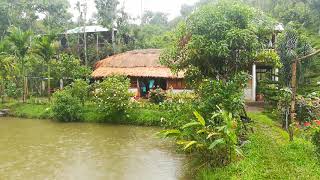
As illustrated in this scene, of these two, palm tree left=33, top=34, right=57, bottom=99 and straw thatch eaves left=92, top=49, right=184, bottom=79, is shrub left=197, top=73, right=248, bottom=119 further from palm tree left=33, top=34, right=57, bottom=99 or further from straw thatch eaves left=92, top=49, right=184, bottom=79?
palm tree left=33, top=34, right=57, bottom=99

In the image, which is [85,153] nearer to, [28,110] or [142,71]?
[28,110]

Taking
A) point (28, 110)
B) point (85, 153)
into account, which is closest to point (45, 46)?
point (28, 110)

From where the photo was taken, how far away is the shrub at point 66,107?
19.7 meters

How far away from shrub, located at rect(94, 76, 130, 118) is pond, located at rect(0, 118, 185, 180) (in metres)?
1.05

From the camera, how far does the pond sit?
34.8 feet

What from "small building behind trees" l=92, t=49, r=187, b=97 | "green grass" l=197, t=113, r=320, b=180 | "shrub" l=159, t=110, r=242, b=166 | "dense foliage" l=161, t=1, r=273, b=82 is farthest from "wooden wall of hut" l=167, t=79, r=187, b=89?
"shrub" l=159, t=110, r=242, b=166

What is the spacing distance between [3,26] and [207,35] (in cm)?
2697

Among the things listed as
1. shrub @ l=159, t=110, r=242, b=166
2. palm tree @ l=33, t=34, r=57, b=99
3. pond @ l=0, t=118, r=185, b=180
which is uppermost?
palm tree @ l=33, t=34, r=57, b=99

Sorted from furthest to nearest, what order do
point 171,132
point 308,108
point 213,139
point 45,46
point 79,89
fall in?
point 45,46
point 79,89
point 308,108
point 171,132
point 213,139

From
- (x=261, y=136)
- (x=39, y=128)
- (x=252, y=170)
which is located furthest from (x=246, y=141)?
(x=39, y=128)

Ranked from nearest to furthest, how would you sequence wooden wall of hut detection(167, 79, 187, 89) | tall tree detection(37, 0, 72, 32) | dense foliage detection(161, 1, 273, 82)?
1. dense foliage detection(161, 1, 273, 82)
2. wooden wall of hut detection(167, 79, 187, 89)
3. tall tree detection(37, 0, 72, 32)

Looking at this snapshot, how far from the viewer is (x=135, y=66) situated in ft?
89.3

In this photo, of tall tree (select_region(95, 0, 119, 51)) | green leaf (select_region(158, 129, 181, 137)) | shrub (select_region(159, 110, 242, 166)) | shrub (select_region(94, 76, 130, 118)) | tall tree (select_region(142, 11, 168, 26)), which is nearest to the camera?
shrub (select_region(159, 110, 242, 166))

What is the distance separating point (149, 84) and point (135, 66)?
161 cm
